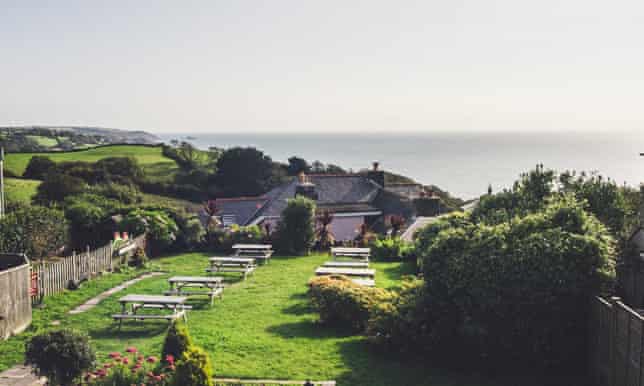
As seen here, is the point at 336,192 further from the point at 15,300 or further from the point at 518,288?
the point at 518,288

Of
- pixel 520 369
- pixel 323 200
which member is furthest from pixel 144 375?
pixel 323 200

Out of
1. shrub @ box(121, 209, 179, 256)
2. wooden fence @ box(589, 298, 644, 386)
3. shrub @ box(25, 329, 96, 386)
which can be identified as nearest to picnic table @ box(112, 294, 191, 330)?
shrub @ box(25, 329, 96, 386)

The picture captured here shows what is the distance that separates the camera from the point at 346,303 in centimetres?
1292

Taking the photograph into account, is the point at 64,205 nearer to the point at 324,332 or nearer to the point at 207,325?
the point at 207,325

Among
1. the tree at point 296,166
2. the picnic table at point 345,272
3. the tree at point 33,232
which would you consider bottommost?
the picnic table at point 345,272

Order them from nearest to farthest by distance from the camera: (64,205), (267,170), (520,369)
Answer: (520,369), (64,205), (267,170)

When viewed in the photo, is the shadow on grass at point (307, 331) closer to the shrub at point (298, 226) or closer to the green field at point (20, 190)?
the shrub at point (298, 226)

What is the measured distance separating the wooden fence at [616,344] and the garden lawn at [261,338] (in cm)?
125

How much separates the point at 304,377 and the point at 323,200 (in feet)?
78.9

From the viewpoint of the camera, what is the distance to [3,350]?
11.1 metres

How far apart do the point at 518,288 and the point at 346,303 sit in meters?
4.36

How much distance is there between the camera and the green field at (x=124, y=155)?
54.0m

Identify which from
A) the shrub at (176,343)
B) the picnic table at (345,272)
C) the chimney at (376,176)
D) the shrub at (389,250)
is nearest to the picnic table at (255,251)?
the shrub at (389,250)

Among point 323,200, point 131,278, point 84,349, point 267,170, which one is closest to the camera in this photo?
point 84,349
